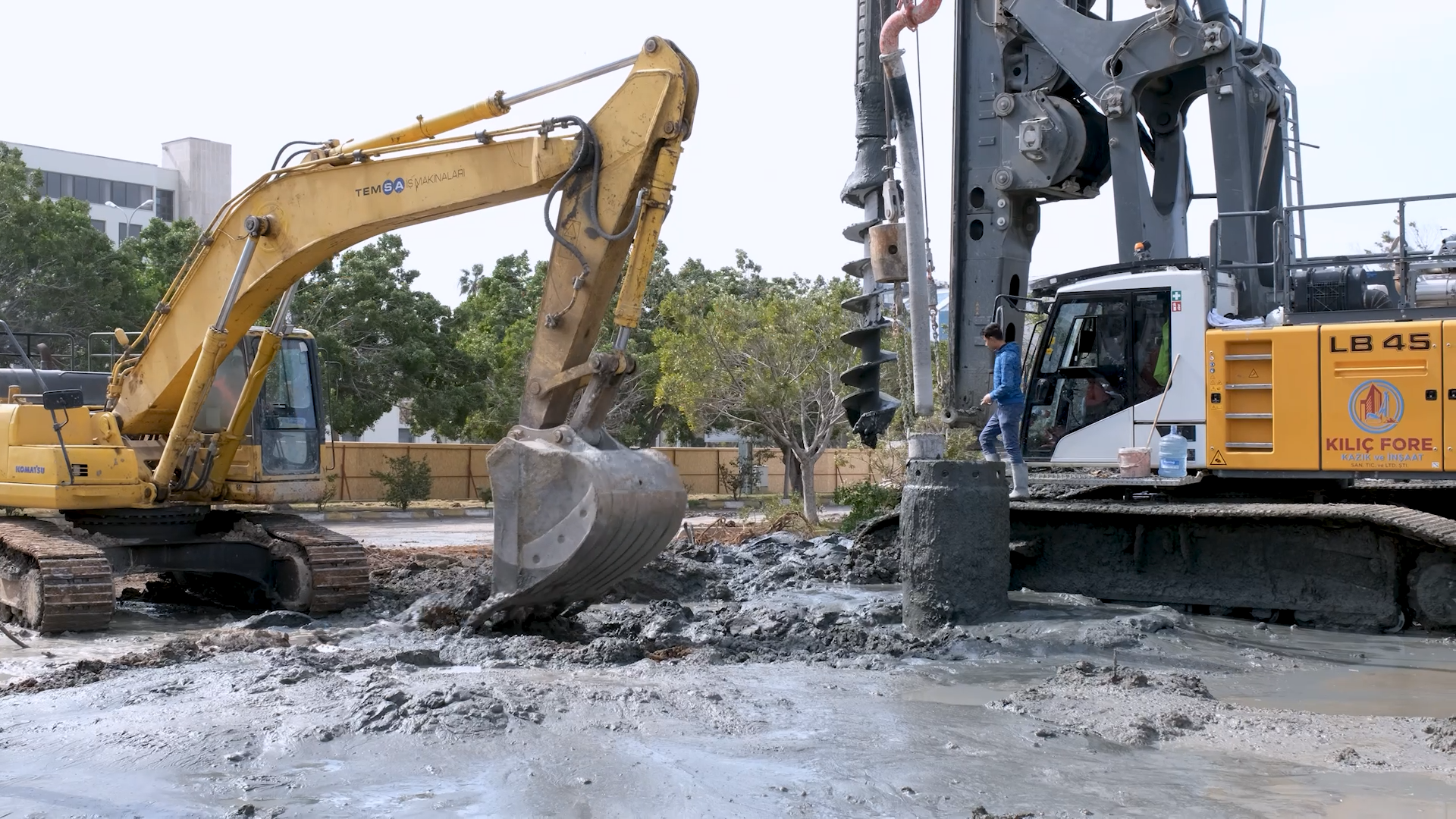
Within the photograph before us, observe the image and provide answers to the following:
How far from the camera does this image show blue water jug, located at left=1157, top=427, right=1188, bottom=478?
1020 cm

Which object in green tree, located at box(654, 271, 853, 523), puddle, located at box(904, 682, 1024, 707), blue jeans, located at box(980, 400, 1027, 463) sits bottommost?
puddle, located at box(904, 682, 1024, 707)

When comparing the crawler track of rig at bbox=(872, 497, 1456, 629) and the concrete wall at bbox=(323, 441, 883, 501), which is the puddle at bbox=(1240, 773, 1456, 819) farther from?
the concrete wall at bbox=(323, 441, 883, 501)

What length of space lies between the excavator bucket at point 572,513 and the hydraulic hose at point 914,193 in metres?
2.22

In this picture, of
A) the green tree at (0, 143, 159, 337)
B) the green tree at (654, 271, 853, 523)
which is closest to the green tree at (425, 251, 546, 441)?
the green tree at (654, 271, 853, 523)

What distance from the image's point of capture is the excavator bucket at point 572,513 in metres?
7.85

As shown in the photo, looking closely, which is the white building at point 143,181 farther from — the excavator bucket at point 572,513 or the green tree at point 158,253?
the excavator bucket at point 572,513

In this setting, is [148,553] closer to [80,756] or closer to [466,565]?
[466,565]

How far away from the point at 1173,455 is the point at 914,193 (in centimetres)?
291

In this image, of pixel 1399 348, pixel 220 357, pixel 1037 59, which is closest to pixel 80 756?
pixel 220 357

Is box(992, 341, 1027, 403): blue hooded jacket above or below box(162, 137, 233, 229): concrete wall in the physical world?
below

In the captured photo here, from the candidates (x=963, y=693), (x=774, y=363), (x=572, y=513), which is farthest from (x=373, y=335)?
(x=963, y=693)

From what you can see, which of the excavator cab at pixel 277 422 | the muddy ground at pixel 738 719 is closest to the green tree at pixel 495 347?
the excavator cab at pixel 277 422

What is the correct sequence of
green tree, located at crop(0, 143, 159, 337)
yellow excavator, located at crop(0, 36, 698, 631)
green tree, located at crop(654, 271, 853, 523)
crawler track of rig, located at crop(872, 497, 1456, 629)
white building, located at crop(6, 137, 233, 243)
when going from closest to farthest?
1. yellow excavator, located at crop(0, 36, 698, 631)
2. crawler track of rig, located at crop(872, 497, 1456, 629)
3. green tree, located at crop(654, 271, 853, 523)
4. green tree, located at crop(0, 143, 159, 337)
5. white building, located at crop(6, 137, 233, 243)

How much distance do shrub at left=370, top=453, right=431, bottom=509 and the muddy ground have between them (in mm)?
20875
